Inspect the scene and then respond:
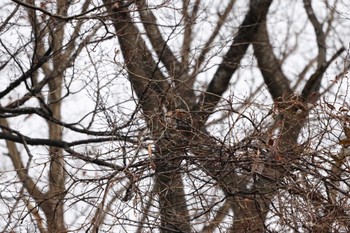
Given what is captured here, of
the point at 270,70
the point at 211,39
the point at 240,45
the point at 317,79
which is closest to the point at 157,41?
the point at 211,39

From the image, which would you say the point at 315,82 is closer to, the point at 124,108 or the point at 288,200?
the point at 124,108

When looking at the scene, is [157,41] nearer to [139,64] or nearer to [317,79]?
[139,64]

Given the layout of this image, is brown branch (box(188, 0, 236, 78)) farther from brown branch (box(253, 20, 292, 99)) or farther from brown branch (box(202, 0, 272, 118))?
brown branch (box(253, 20, 292, 99))

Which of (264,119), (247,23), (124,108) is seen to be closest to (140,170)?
(264,119)

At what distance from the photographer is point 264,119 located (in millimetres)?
5809

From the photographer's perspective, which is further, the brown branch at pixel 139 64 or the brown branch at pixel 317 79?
the brown branch at pixel 317 79

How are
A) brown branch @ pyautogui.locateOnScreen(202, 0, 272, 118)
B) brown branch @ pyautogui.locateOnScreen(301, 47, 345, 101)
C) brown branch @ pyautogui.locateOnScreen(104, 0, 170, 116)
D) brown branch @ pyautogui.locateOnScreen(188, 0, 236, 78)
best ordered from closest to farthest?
brown branch @ pyautogui.locateOnScreen(104, 0, 170, 116) → brown branch @ pyautogui.locateOnScreen(188, 0, 236, 78) → brown branch @ pyautogui.locateOnScreen(202, 0, 272, 118) → brown branch @ pyautogui.locateOnScreen(301, 47, 345, 101)

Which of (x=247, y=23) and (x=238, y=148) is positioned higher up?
(x=247, y=23)

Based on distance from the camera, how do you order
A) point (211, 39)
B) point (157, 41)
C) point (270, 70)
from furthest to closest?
point (270, 70) → point (211, 39) → point (157, 41)

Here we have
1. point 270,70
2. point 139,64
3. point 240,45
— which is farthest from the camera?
point 270,70

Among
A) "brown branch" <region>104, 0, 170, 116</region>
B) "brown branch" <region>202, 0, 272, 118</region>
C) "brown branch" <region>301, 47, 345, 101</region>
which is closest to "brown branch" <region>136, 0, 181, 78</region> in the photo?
"brown branch" <region>104, 0, 170, 116</region>

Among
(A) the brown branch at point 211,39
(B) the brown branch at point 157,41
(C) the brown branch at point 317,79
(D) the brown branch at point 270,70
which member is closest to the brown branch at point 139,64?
(B) the brown branch at point 157,41

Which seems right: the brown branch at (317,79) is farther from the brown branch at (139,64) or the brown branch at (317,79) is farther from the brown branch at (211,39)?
the brown branch at (139,64)

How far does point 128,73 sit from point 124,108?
32 cm
